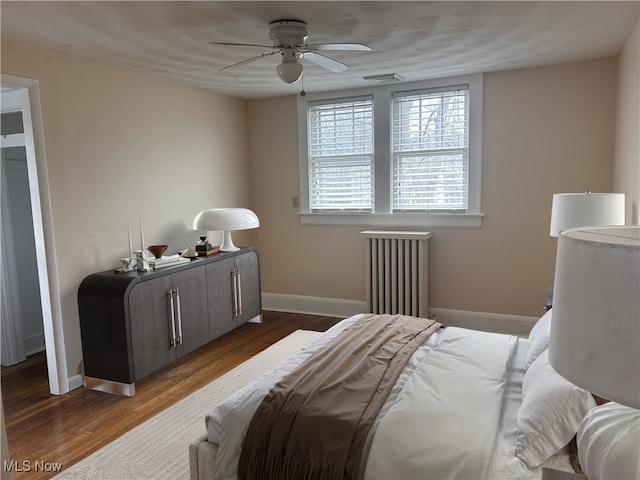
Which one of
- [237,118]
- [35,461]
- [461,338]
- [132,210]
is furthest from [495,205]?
[35,461]

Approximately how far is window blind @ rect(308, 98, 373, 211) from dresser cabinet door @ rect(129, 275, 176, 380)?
2.16m

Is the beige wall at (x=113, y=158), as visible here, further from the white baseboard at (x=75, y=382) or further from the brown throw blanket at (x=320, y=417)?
the brown throw blanket at (x=320, y=417)

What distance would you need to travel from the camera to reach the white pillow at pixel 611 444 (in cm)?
109

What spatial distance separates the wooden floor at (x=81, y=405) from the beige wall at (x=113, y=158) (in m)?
0.36

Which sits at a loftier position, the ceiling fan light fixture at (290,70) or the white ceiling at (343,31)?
the white ceiling at (343,31)

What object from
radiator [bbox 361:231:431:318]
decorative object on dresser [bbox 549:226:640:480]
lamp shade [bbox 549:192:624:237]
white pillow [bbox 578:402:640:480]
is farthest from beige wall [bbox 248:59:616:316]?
decorative object on dresser [bbox 549:226:640:480]

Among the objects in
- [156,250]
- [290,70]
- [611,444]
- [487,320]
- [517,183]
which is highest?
[290,70]

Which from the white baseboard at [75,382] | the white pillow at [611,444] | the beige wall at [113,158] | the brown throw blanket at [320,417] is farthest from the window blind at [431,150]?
the white pillow at [611,444]

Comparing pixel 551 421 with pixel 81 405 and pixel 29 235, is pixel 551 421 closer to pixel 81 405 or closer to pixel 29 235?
pixel 81 405

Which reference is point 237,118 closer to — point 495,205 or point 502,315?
point 495,205

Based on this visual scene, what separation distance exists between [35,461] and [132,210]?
2.04 m

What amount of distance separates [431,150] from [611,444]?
3.70 metres

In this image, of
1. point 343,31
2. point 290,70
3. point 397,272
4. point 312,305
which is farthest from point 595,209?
point 312,305

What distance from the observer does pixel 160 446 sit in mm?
2684
